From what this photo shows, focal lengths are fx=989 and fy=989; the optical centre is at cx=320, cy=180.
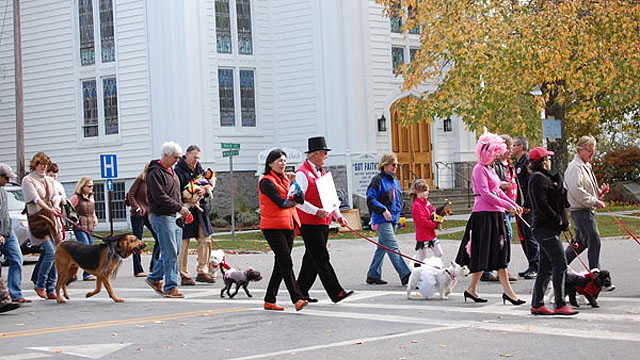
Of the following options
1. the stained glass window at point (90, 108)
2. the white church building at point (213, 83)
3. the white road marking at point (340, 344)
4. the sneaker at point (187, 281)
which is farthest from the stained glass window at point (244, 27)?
the white road marking at point (340, 344)

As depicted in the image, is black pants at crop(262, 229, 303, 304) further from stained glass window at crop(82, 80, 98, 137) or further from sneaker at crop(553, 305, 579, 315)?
stained glass window at crop(82, 80, 98, 137)

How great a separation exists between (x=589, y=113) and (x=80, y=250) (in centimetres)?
1769

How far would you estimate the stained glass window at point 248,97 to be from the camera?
111 ft

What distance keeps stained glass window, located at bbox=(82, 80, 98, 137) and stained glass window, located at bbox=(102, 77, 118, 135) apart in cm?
45

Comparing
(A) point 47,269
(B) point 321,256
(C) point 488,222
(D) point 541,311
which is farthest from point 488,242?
(A) point 47,269

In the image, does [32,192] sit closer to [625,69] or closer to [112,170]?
[112,170]

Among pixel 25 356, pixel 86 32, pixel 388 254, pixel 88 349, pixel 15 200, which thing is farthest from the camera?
pixel 86 32

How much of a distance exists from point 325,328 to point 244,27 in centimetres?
2524

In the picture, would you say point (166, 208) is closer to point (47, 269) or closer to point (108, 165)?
point (47, 269)

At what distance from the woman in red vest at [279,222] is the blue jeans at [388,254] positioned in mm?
2578

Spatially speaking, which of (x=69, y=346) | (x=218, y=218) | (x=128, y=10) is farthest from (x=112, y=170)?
(x=69, y=346)

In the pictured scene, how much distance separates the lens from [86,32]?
34.2 metres

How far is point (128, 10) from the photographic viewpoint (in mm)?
32938

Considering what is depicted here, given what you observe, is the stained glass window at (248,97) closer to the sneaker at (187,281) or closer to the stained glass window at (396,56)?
the stained glass window at (396,56)
